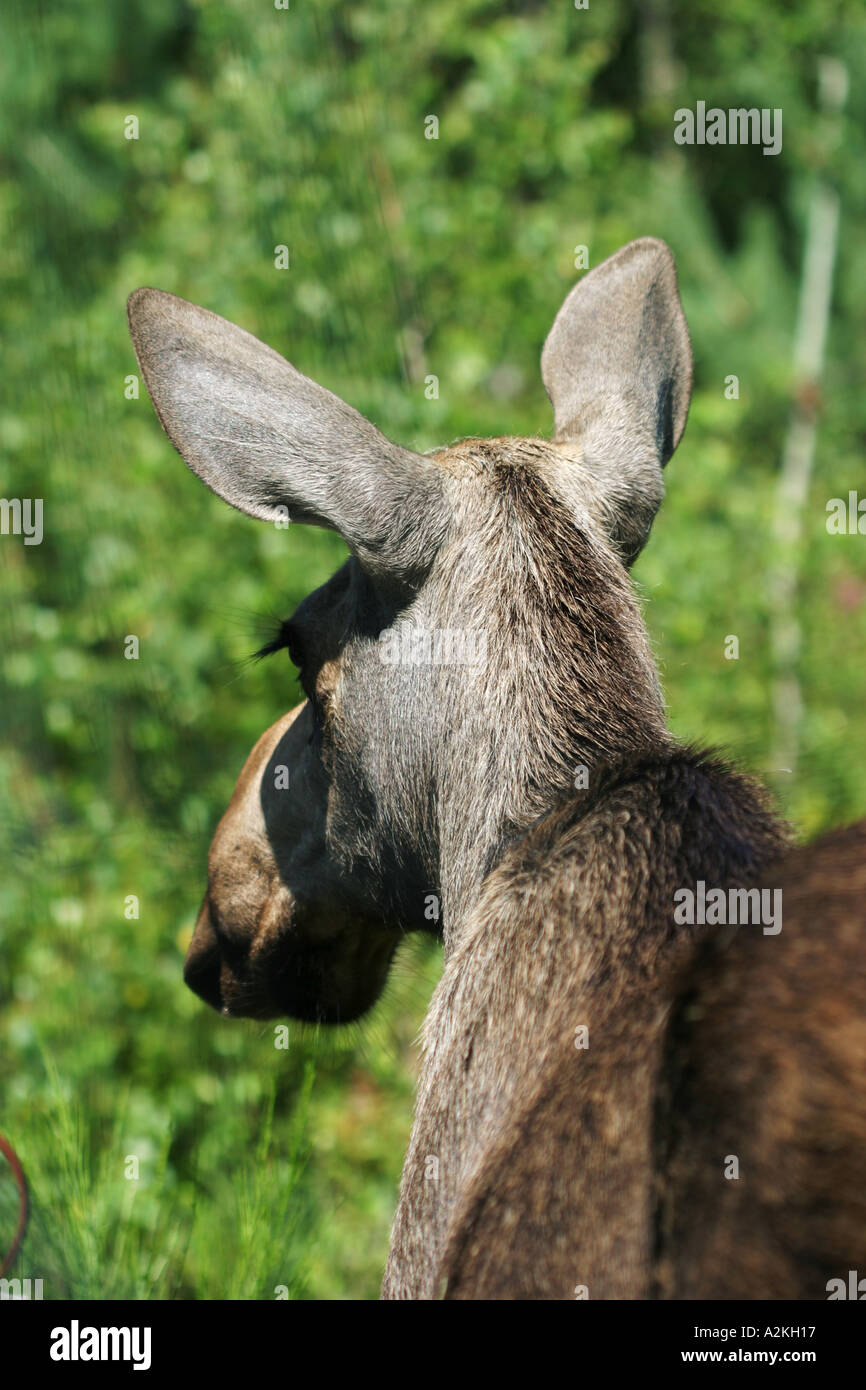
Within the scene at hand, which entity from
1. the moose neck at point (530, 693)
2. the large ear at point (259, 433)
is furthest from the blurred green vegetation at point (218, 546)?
the large ear at point (259, 433)

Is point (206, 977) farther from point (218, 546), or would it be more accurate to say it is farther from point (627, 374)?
point (218, 546)

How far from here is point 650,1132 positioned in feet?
6.14

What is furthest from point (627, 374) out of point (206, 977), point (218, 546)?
point (218, 546)

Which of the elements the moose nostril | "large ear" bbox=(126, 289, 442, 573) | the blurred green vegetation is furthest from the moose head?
the blurred green vegetation

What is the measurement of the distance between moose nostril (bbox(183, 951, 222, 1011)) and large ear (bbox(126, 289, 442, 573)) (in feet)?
4.52

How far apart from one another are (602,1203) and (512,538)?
1.38 m

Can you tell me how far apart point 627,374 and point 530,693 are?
1086mm

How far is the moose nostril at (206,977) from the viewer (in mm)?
3504

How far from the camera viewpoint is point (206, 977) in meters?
3.54

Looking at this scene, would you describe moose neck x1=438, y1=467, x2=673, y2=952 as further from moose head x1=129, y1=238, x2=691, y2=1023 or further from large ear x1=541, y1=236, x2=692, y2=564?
large ear x1=541, y1=236, x2=692, y2=564

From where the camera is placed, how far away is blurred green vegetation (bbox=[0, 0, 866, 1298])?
467 centimetres
